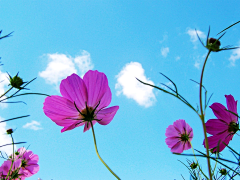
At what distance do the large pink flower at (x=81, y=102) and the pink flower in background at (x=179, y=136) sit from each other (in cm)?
56

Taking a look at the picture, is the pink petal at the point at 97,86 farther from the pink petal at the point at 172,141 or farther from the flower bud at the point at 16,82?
the pink petal at the point at 172,141

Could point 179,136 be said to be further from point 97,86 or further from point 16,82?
point 16,82

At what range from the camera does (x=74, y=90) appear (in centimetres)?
68

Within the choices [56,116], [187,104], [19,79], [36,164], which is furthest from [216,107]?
[36,164]

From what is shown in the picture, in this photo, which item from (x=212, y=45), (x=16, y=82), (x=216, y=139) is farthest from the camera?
(x=16, y=82)

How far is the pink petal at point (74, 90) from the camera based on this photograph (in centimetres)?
68

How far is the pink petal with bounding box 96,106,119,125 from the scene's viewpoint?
2.22 feet

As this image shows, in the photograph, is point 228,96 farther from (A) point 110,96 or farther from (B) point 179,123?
(B) point 179,123

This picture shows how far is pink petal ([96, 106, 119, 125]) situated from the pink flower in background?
54 cm

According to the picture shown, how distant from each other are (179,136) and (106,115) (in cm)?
64

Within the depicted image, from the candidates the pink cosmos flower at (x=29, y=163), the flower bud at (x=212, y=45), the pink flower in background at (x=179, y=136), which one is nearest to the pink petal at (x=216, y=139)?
the flower bud at (x=212, y=45)

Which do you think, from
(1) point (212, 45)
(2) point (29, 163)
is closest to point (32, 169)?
(2) point (29, 163)

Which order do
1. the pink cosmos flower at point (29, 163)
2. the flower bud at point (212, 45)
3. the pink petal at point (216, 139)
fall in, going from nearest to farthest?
the flower bud at point (212, 45), the pink petal at point (216, 139), the pink cosmos flower at point (29, 163)

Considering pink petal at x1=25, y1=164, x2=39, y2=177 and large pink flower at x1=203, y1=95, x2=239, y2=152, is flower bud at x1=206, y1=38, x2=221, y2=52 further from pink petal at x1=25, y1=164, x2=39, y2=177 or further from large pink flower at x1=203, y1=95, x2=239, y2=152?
pink petal at x1=25, y1=164, x2=39, y2=177
